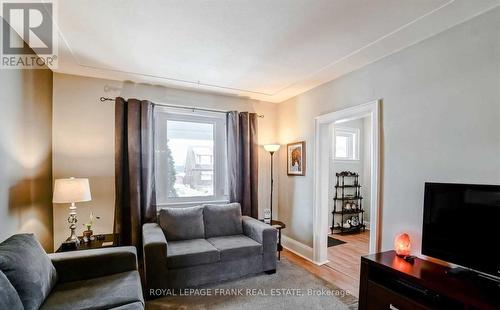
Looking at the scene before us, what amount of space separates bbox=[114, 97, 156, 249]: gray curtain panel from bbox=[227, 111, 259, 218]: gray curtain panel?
1.19 m

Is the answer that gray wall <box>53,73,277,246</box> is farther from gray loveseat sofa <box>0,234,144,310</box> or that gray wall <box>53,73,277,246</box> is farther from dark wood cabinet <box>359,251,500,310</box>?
dark wood cabinet <box>359,251,500,310</box>

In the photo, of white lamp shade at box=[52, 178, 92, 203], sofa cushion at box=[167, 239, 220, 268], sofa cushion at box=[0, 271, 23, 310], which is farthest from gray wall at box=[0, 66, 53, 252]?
sofa cushion at box=[167, 239, 220, 268]

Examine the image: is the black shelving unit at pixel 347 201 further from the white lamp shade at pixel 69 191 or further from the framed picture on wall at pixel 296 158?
the white lamp shade at pixel 69 191

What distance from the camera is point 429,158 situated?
7.07 ft

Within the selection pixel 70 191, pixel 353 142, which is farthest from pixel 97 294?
pixel 353 142

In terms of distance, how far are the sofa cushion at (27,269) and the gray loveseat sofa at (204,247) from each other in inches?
33.4

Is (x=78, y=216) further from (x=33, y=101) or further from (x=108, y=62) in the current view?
(x=108, y=62)

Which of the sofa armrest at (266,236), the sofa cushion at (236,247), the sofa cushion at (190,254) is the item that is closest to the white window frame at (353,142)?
the sofa armrest at (266,236)

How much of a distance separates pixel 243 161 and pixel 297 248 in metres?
1.62

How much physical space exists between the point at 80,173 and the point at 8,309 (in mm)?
2189

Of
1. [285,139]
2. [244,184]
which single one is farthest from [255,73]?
[244,184]

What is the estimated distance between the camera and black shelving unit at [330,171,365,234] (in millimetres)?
5020

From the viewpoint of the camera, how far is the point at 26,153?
2.39 m
